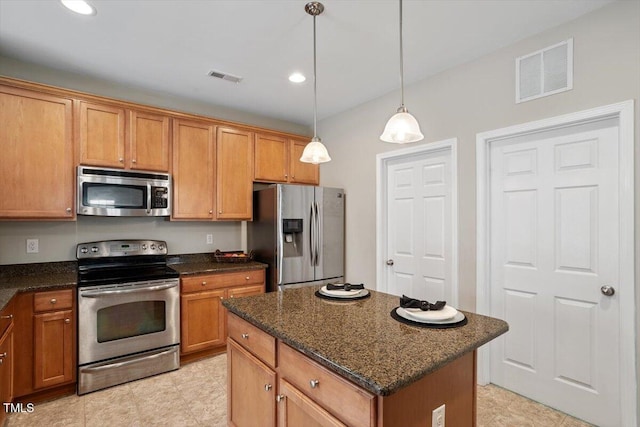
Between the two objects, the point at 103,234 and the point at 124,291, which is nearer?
the point at 124,291

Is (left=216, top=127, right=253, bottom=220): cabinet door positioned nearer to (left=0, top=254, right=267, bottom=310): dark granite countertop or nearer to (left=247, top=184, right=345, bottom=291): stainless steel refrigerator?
(left=247, top=184, right=345, bottom=291): stainless steel refrigerator

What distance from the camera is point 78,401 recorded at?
2.54 metres

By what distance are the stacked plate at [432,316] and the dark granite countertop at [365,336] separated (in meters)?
0.05

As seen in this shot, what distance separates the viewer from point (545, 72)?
2379 mm

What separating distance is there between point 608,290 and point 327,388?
6.69ft

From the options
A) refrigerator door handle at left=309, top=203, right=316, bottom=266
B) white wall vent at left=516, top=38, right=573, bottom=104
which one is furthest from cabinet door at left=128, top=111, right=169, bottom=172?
white wall vent at left=516, top=38, right=573, bottom=104

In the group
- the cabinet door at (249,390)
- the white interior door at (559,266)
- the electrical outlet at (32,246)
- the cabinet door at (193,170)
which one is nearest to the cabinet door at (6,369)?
the electrical outlet at (32,246)

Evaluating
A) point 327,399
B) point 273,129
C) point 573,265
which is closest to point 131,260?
point 273,129

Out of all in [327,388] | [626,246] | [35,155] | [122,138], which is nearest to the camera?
[327,388]

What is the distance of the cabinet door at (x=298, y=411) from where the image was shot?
4.08 feet

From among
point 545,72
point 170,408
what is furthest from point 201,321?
point 545,72

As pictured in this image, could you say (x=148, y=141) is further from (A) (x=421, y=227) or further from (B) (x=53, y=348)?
(A) (x=421, y=227)

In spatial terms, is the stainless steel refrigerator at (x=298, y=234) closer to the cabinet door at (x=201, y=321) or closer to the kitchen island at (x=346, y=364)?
the cabinet door at (x=201, y=321)

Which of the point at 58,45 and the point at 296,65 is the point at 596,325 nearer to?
the point at 296,65
